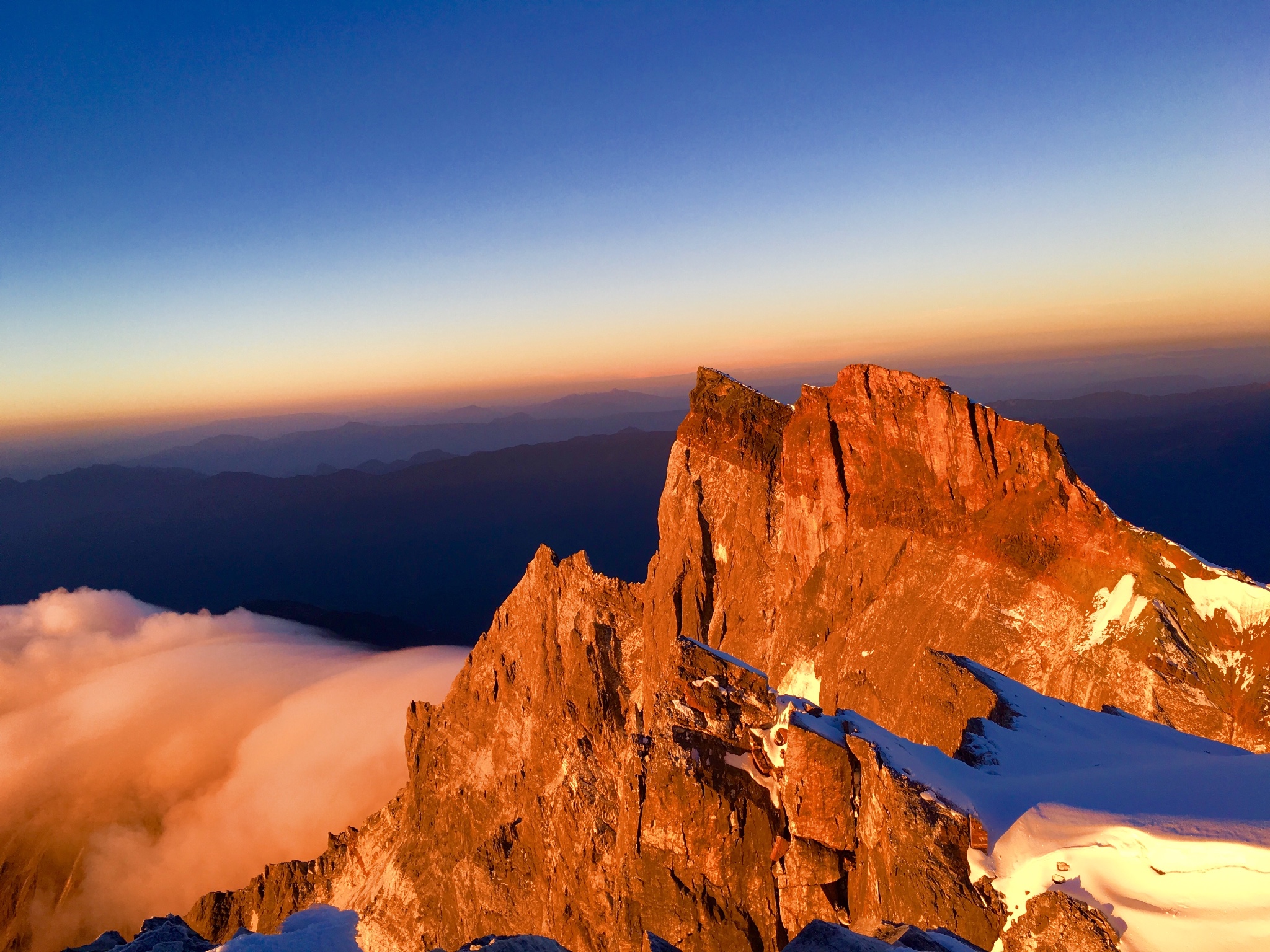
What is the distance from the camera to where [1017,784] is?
26781mm

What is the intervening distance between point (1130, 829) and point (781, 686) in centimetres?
5258

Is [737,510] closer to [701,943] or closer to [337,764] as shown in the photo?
[701,943]

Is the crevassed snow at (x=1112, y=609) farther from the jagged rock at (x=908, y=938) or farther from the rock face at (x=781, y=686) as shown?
the jagged rock at (x=908, y=938)

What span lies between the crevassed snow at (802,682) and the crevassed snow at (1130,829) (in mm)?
36024

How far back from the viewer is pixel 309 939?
16.6 metres

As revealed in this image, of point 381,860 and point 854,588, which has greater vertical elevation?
point 854,588

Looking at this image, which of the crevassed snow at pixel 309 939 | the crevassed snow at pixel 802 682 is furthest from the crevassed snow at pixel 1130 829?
the crevassed snow at pixel 802 682

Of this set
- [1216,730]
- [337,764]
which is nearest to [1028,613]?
[1216,730]

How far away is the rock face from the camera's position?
100ft

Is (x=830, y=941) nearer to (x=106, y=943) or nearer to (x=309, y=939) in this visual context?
(x=309, y=939)

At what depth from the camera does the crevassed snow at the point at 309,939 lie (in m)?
16.3

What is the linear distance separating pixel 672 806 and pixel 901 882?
14.3 m

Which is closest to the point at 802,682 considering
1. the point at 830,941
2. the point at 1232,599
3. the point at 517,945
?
the point at 1232,599

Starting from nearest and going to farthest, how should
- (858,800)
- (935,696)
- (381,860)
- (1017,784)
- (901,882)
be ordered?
(901,882) < (1017,784) < (858,800) < (935,696) < (381,860)
